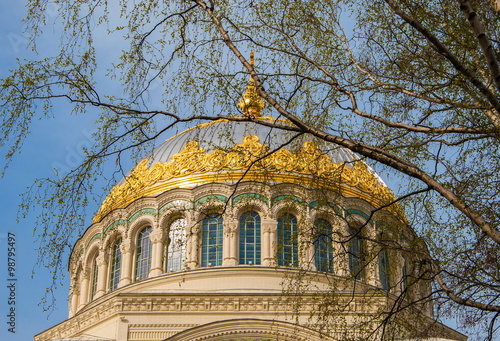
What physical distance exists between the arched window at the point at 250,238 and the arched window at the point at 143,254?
2.57 meters

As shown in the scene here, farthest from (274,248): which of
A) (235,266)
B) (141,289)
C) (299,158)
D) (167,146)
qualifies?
(299,158)

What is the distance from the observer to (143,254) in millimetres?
26516

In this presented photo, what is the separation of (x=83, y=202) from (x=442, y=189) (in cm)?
441

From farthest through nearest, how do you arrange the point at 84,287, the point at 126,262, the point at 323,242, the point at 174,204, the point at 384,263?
the point at 84,287
the point at 126,262
the point at 174,204
the point at 384,263
the point at 323,242

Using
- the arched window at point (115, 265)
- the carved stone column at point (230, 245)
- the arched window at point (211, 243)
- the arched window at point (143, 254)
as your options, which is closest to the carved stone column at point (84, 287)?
the arched window at point (115, 265)

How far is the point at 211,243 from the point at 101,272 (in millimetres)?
3597

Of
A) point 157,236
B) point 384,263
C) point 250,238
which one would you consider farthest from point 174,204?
point 384,263

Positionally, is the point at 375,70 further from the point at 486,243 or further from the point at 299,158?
the point at 486,243

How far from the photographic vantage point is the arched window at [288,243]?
13.3 meters

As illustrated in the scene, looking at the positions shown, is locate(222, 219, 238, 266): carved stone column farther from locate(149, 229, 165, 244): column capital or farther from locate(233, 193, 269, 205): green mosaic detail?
locate(149, 229, 165, 244): column capital

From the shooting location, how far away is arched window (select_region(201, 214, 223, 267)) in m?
25.4

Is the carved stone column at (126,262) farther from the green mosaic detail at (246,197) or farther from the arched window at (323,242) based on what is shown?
the arched window at (323,242)

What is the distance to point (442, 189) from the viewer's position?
11086mm

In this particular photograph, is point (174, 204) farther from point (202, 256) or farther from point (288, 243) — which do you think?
point (288, 243)
